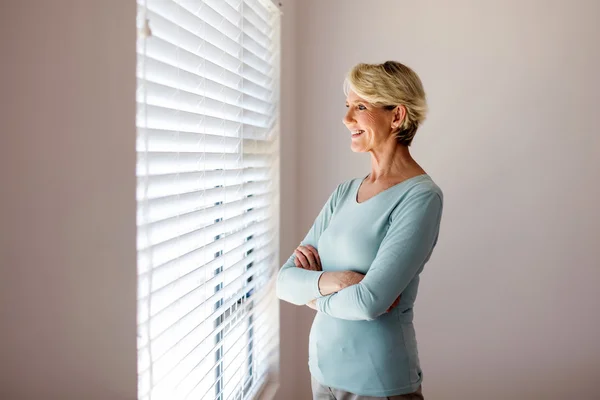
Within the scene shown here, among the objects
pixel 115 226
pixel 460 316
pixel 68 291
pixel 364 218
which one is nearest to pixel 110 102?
pixel 115 226

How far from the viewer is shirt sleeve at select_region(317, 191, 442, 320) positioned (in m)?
1.38

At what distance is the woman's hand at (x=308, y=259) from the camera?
1.65 meters

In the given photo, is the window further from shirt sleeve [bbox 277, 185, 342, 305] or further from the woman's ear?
the woman's ear

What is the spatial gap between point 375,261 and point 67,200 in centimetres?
78

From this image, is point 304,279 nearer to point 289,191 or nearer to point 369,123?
point 369,123

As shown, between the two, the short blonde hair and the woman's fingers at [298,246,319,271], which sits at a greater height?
the short blonde hair

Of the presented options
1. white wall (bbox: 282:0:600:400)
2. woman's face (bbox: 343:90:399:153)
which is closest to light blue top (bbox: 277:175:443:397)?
woman's face (bbox: 343:90:399:153)

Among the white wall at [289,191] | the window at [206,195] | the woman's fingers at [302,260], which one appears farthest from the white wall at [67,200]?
the white wall at [289,191]

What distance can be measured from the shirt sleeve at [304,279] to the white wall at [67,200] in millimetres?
572

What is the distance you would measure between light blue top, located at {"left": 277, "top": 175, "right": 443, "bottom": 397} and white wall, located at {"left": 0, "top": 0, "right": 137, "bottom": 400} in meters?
0.58

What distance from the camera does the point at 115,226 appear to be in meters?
1.02

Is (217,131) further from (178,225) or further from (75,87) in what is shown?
(75,87)

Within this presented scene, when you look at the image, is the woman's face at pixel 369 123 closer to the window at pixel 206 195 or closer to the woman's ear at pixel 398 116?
the woman's ear at pixel 398 116

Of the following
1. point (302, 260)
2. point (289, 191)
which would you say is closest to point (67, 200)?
point (302, 260)
